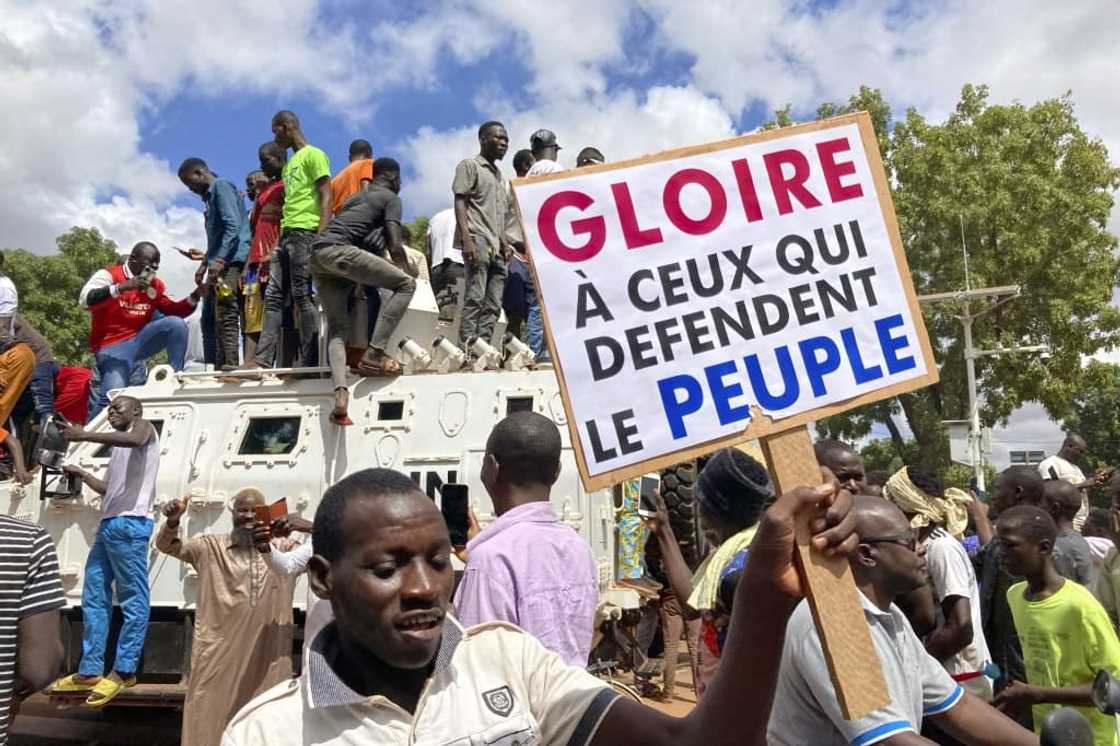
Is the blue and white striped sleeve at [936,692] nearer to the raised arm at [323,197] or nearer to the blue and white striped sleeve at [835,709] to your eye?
the blue and white striped sleeve at [835,709]

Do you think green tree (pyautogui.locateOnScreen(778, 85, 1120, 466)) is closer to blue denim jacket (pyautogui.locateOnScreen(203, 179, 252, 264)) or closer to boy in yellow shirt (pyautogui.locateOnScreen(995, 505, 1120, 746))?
blue denim jacket (pyautogui.locateOnScreen(203, 179, 252, 264))

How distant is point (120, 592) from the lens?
19.9 ft

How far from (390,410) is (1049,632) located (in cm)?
490

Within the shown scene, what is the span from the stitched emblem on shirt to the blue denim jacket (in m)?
7.59

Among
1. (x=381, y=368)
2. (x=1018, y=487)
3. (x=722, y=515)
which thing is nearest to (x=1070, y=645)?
(x=722, y=515)

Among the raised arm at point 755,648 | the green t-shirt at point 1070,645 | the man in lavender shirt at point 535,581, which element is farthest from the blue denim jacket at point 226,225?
the raised arm at point 755,648

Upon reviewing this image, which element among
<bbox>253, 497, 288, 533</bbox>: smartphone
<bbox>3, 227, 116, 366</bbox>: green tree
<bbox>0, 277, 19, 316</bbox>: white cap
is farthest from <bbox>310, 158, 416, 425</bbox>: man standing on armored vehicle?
<bbox>3, 227, 116, 366</bbox>: green tree

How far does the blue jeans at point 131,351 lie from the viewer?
27.1 ft

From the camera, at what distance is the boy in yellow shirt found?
10.7 ft

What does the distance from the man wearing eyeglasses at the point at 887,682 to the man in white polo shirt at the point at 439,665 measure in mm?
447

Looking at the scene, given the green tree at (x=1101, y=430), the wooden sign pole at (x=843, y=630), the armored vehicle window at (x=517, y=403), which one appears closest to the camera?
the wooden sign pole at (x=843, y=630)

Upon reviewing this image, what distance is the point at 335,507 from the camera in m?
1.74

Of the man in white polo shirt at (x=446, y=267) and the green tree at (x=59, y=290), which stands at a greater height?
the green tree at (x=59, y=290)

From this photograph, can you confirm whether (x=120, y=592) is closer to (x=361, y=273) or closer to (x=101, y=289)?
(x=361, y=273)
